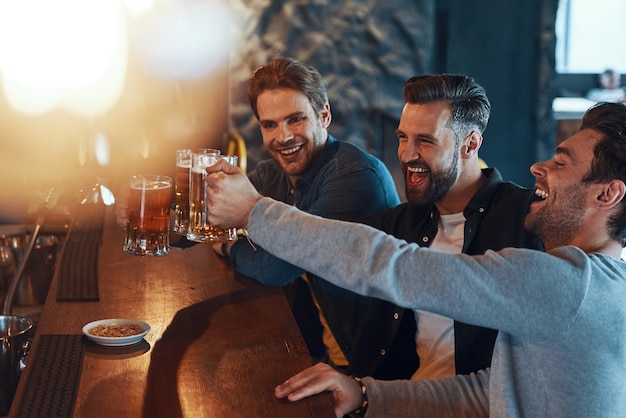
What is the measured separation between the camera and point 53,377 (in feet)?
4.96

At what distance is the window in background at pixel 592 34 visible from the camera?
305 inches

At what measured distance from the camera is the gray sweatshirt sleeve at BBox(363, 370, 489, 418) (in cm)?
169

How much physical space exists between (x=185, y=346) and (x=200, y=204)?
39 cm

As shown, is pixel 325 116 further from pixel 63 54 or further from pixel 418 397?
pixel 63 54

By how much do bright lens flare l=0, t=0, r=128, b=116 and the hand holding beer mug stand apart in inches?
138

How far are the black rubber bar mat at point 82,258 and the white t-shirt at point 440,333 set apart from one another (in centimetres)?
85

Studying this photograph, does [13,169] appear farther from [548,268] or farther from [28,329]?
[548,268]

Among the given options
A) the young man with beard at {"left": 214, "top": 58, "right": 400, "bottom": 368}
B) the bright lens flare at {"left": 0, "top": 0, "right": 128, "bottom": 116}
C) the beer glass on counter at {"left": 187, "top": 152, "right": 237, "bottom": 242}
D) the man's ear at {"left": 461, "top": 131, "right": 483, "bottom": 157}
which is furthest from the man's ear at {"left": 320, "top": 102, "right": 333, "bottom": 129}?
the bright lens flare at {"left": 0, "top": 0, "right": 128, "bottom": 116}

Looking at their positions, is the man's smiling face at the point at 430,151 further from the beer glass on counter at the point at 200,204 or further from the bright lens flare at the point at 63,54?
the bright lens flare at the point at 63,54

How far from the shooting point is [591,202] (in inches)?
62.0

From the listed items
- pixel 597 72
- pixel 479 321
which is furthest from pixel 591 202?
pixel 597 72

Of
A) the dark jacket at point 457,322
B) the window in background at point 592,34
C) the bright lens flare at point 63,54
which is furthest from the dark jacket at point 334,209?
the window in background at point 592,34

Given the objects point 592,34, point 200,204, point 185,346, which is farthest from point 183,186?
point 592,34

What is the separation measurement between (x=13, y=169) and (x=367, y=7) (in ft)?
8.17
